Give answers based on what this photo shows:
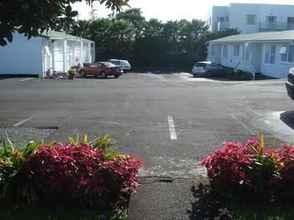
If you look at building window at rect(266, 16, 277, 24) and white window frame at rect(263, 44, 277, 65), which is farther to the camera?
building window at rect(266, 16, 277, 24)

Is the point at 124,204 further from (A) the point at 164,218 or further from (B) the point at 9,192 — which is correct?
(B) the point at 9,192

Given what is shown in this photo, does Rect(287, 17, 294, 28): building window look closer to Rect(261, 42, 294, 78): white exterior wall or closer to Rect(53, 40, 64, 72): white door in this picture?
Rect(261, 42, 294, 78): white exterior wall

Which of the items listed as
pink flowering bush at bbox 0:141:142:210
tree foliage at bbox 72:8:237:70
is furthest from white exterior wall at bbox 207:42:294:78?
pink flowering bush at bbox 0:141:142:210

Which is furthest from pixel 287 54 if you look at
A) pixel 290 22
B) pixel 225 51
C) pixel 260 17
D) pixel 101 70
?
pixel 290 22

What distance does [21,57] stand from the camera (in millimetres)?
36219

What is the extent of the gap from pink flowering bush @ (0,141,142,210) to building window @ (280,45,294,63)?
29922 mm

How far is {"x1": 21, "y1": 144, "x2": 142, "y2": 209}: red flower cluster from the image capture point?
555cm

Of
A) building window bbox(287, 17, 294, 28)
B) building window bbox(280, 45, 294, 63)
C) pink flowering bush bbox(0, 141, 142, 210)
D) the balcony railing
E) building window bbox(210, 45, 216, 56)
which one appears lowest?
pink flowering bush bbox(0, 141, 142, 210)

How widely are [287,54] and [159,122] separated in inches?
917

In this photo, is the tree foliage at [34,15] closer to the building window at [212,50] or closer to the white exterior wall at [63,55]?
the white exterior wall at [63,55]

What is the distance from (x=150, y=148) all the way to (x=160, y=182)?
8.67 feet

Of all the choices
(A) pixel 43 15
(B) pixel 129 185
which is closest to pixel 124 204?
(B) pixel 129 185

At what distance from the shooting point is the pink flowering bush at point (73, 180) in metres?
5.56

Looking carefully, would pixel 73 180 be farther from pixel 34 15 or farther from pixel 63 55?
pixel 63 55
